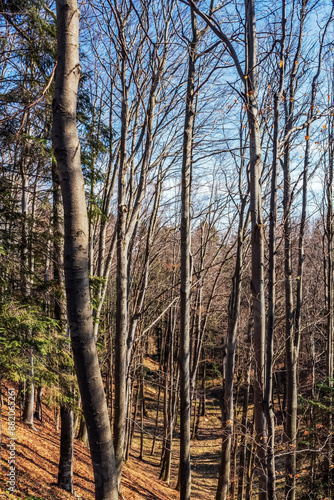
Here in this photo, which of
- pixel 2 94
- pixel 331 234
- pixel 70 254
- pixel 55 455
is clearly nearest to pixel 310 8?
pixel 2 94

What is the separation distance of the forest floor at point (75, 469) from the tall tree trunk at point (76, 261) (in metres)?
3.64

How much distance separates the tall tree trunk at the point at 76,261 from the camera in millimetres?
2018

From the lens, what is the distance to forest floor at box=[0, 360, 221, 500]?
18.9 feet

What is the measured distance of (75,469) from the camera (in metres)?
7.88

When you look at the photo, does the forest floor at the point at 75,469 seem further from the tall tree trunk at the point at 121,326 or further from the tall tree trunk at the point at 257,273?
the tall tree trunk at the point at 257,273

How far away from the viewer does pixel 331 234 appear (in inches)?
422

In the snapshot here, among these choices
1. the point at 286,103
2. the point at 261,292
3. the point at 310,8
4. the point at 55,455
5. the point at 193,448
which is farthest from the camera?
the point at 193,448

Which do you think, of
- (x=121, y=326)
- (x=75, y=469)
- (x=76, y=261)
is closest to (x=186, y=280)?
(x=121, y=326)

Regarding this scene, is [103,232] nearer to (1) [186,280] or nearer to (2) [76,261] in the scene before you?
(1) [186,280]

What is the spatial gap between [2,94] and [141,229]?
247 inches

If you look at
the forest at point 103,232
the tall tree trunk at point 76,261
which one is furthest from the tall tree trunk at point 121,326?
the tall tree trunk at point 76,261

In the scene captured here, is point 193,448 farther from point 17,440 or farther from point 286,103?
point 286,103

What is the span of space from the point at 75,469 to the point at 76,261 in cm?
785

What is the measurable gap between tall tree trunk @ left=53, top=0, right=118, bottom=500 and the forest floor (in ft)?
12.0
